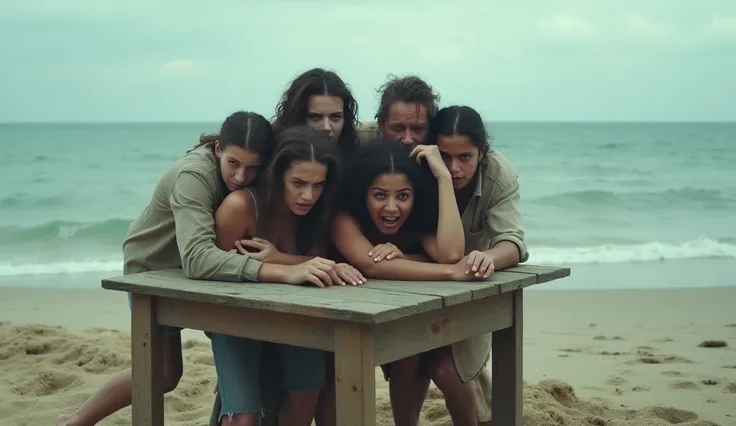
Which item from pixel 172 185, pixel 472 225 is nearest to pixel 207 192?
pixel 172 185

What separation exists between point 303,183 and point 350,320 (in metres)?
0.79

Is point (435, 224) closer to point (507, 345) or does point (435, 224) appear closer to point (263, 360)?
point (507, 345)

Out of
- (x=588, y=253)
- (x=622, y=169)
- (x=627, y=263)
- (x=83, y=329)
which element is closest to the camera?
(x=83, y=329)

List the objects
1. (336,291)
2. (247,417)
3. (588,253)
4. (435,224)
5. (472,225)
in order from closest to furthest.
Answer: (336,291) < (247,417) < (435,224) < (472,225) < (588,253)

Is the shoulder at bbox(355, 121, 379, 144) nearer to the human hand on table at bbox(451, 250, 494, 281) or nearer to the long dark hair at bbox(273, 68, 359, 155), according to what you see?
the long dark hair at bbox(273, 68, 359, 155)

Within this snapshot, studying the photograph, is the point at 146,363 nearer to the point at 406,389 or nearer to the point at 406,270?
the point at 406,270

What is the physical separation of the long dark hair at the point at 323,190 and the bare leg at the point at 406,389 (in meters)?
0.73

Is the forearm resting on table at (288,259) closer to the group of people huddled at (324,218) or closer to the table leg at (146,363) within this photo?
the group of people huddled at (324,218)

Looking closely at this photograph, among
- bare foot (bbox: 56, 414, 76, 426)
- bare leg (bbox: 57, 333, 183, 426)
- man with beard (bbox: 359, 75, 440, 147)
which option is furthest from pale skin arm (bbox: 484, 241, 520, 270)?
bare foot (bbox: 56, 414, 76, 426)

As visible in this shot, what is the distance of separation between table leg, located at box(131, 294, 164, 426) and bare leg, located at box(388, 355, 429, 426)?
104 centimetres

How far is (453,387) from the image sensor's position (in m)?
3.83

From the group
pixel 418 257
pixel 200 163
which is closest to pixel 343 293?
pixel 418 257

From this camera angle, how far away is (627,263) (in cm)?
1169

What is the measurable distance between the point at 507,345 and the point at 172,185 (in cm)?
145
